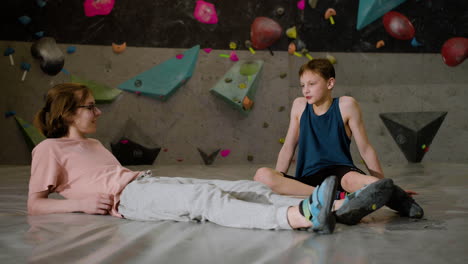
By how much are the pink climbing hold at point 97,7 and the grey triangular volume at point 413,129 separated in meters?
2.64

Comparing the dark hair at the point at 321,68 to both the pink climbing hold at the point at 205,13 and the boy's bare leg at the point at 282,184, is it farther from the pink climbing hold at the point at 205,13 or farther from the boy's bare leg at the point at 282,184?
the pink climbing hold at the point at 205,13

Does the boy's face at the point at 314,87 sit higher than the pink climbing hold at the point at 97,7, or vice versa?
the pink climbing hold at the point at 97,7

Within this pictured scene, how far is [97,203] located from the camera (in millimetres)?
1568

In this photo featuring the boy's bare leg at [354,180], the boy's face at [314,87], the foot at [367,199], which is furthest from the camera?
the boy's face at [314,87]

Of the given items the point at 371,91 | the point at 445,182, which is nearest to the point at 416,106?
the point at 371,91

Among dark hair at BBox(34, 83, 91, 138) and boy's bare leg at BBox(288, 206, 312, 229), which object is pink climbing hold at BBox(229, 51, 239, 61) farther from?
boy's bare leg at BBox(288, 206, 312, 229)

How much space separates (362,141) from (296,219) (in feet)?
2.40

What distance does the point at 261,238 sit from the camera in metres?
1.27

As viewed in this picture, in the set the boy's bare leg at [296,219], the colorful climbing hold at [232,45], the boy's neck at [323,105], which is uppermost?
the colorful climbing hold at [232,45]

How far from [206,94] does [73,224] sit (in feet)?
8.88

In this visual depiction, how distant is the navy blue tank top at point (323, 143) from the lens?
193 cm

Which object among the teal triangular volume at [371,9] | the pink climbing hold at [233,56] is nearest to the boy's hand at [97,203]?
the pink climbing hold at [233,56]

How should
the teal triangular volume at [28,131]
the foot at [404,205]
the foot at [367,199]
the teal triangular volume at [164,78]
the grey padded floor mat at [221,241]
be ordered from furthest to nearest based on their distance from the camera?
the teal triangular volume at [164,78]
the teal triangular volume at [28,131]
the foot at [404,205]
the foot at [367,199]
the grey padded floor mat at [221,241]

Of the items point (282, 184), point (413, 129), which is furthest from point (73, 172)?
point (413, 129)
